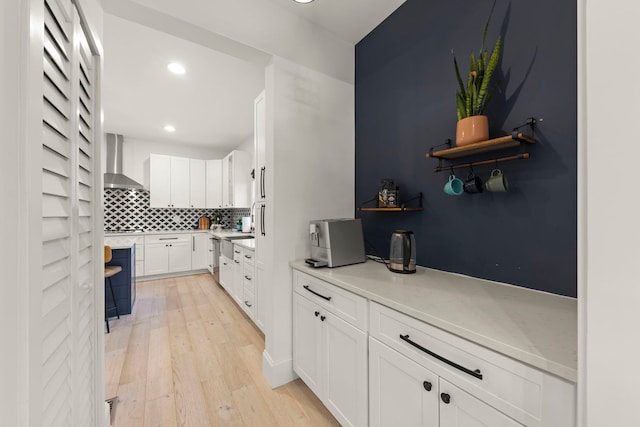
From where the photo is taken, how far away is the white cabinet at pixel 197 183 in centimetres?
525

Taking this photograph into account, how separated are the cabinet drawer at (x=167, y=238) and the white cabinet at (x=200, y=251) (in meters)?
0.13

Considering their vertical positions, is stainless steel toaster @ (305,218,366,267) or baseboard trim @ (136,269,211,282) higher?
stainless steel toaster @ (305,218,366,267)

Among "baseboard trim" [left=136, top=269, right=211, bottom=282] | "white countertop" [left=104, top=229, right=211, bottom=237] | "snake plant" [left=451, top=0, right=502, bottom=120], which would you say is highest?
"snake plant" [left=451, top=0, right=502, bottom=120]

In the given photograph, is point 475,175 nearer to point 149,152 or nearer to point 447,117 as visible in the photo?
point 447,117

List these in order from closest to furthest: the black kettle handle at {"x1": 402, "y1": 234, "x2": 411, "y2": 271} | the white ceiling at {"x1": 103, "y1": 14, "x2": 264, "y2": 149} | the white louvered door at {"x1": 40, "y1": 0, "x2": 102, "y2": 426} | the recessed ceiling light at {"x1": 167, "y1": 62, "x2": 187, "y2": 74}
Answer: the white louvered door at {"x1": 40, "y1": 0, "x2": 102, "y2": 426} → the black kettle handle at {"x1": 402, "y1": 234, "x2": 411, "y2": 271} → the white ceiling at {"x1": 103, "y1": 14, "x2": 264, "y2": 149} → the recessed ceiling light at {"x1": 167, "y1": 62, "x2": 187, "y2": 74}

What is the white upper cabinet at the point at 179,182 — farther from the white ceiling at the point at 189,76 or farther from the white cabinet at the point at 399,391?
the white cabinet at the point at 399,391

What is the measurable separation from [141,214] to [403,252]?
5452 mm

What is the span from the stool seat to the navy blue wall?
2.67 m

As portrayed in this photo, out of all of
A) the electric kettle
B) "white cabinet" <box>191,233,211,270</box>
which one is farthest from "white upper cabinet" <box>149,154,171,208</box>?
the electric kettle

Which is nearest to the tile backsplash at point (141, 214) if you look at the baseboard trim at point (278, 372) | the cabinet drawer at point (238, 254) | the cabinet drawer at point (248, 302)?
the cabinet drawer at point (238, 254)

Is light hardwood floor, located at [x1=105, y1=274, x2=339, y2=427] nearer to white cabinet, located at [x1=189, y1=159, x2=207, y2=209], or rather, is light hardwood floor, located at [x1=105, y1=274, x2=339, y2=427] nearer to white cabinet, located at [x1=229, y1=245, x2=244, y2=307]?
white cabinet, located at [x1=229, y1=245, x2=244, y2=307]
